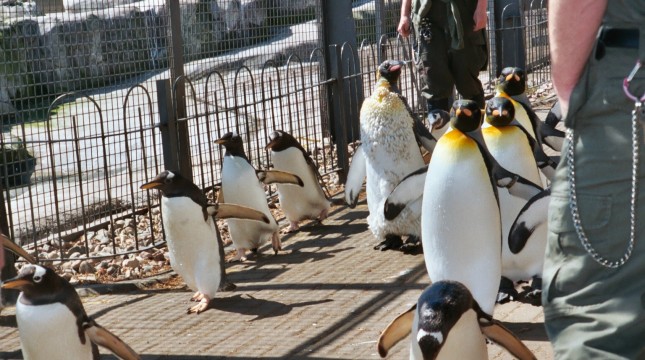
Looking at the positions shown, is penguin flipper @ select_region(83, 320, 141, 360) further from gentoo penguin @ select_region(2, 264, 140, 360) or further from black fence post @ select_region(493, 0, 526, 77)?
black fence post @ select_region(493, 0, 526, 77)

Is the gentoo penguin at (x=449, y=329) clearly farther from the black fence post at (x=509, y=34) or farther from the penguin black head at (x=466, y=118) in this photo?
the black fence post at (x=509, y=34)

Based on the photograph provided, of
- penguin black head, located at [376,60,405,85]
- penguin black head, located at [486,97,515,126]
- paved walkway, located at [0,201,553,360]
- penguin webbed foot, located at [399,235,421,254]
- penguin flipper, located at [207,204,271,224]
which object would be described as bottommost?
paved walkway, located at [0,201,553,360]

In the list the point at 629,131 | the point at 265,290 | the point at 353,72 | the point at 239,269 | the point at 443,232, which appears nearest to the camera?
the point at 629,131

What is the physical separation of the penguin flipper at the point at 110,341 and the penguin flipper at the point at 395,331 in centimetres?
100

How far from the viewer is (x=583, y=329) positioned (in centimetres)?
210

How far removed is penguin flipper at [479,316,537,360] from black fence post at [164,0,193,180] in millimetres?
3343

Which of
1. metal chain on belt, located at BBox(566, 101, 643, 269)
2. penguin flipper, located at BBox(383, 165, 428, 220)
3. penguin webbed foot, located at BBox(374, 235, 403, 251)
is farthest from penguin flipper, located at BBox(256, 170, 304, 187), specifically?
metal chain on belt, located at BBox(566, 101, 643, 269)

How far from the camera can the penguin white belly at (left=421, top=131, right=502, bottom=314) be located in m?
4.11

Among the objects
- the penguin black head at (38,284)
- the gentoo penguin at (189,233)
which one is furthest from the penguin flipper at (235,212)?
the penguin black head at (38,284)

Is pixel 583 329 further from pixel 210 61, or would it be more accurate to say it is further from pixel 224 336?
pixel 210 61

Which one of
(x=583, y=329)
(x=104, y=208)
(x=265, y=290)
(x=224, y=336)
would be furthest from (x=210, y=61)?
(x=583, y=329)

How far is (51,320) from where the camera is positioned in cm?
397

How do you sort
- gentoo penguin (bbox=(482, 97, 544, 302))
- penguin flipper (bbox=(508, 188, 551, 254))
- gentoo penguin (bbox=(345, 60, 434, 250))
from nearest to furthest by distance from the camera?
penguin flipper (bbox=(508, 188, 551, 254)), gentoo penguin (bbox=(482, 97, 544, 302)), gentoo penguin (bbox=(345, 60, 434, 250))

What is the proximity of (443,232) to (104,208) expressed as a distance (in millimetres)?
3963
